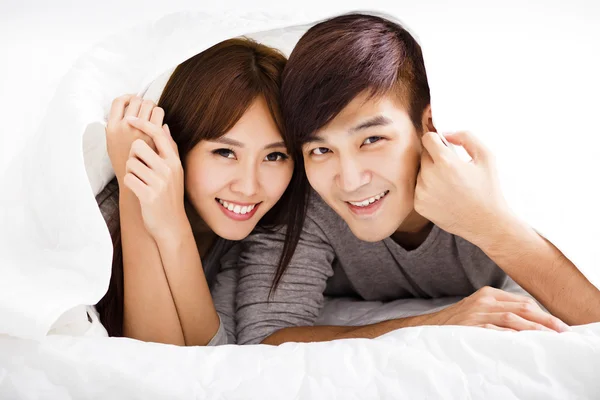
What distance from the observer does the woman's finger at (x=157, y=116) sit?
155 centimetres

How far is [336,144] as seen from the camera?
149 centimetres

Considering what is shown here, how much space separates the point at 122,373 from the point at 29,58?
129 centimetres

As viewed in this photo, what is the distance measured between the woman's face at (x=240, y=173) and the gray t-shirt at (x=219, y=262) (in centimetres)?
18

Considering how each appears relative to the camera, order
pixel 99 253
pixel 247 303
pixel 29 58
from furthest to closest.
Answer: pixel 29 58
pixel 247 303
pixel 99 253

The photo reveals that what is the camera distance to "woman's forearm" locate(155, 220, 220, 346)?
1545 millimetres

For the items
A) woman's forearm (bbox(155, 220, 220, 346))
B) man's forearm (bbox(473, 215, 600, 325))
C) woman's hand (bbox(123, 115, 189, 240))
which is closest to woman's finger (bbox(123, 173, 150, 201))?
woman's hand (bbox(123, 115, 189, 240))

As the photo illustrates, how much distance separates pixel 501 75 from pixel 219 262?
0.91 m

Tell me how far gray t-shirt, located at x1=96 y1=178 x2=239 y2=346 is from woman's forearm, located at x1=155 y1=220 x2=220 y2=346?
0.13 ft

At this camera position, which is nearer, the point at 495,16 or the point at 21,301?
the point at 21,301

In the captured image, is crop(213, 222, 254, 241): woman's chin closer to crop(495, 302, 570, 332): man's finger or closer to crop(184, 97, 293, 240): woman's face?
Result: crop(184, 97, 293, 240): woman's face

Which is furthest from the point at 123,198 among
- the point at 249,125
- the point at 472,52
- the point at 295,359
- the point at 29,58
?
the point at 472,52

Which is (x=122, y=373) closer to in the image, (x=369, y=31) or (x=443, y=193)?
(x=443, y=193)

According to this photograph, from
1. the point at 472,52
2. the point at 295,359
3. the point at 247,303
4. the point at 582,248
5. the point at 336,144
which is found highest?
the point at 472,52

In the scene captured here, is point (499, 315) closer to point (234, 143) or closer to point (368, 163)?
point (368, 163)
